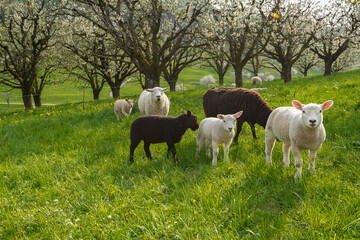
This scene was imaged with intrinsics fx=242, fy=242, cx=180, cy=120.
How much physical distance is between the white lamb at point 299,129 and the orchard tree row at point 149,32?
9467 mm

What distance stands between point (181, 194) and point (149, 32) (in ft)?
37.7

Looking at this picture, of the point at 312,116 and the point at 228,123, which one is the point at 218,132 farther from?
the point at 312,116

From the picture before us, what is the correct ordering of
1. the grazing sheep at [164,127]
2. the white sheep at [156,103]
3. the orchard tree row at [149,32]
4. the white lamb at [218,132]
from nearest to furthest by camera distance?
1. the white lamb at [218,132]
2. the grazing sheep at [164,127]
3. the white sheep at [156,103]
4. the orchard tree row at [149,32]

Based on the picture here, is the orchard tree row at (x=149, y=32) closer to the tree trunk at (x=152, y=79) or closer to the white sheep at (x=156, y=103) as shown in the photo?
the tree trunk at (x=152, y=79)

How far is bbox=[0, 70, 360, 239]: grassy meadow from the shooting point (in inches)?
121

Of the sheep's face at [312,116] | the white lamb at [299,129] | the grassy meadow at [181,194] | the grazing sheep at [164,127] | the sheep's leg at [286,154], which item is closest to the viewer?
the grassy meadow at [181,194]

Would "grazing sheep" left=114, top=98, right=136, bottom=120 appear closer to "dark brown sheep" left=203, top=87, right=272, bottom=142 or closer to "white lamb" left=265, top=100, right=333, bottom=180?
"dark brown sheep" left=203, top=87, right=272, bottom=142

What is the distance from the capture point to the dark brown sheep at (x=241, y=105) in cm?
631

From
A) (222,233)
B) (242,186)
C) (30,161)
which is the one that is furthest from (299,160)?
(30,161)

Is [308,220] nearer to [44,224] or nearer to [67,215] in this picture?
[67,215]

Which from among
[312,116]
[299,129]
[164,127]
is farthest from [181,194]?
[312,116]

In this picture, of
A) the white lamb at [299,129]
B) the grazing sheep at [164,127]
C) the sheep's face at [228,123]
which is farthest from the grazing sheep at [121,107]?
the white lamb at [299,129]

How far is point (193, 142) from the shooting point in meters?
6.94

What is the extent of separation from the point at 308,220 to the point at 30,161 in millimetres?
6344
